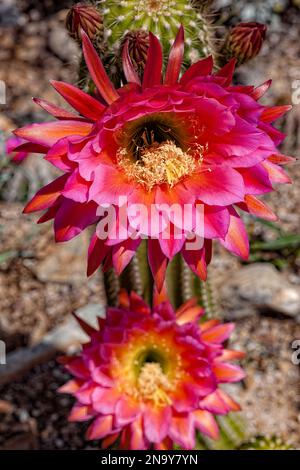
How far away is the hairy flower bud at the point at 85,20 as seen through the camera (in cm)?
98

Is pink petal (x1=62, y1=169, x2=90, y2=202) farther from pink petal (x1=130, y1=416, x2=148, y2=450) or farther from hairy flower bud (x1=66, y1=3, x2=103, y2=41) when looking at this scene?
pink petal (x1=130, y1=416, x2=148, y2=450)

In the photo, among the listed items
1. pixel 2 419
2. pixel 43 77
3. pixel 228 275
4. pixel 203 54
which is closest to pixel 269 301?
pixel 228 275

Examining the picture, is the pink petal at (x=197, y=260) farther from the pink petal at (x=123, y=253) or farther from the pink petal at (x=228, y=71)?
the pink petal at (x=228, y=71)

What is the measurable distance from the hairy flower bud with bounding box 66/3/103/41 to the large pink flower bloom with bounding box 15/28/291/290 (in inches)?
4.2

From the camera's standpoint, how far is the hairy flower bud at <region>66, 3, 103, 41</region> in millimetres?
979

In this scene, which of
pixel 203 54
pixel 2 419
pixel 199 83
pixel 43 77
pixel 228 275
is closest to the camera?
pixel 199 83

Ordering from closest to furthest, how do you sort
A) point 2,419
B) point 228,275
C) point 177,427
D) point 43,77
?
1. point 177,427
2. point 2,419
3. point 228,275
4. point 43,77

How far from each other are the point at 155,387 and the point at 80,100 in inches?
24.4

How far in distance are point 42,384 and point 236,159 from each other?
1152mm

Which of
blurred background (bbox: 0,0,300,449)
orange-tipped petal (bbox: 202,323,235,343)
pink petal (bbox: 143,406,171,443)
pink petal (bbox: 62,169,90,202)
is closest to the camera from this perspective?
pink petal (bbox: 62,169,90,202)

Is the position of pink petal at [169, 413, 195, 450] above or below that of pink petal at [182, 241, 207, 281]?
below

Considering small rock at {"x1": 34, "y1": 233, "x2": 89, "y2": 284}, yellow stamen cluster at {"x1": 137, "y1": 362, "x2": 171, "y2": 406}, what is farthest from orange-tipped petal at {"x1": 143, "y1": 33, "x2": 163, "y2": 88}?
small rock at {"x1": 34, "y1": 233, "x2": 89, "y2": 284}

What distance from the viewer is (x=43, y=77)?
268 cm
